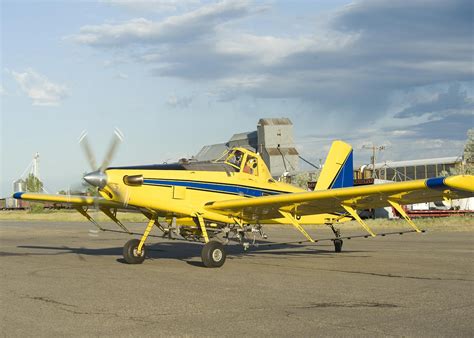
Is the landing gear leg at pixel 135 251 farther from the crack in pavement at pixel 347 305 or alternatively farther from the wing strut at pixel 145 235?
the crack in pavement at pixel 347 305

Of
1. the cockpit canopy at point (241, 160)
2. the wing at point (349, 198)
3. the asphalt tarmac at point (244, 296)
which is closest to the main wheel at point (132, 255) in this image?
the asphalt tarmac at point (244, 296)

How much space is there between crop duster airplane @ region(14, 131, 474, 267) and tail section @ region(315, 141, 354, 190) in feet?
10.9

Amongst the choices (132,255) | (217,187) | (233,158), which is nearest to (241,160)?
(233,158)

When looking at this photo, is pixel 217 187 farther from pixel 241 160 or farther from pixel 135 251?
pixel 135 251

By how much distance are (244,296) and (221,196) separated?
6.42m

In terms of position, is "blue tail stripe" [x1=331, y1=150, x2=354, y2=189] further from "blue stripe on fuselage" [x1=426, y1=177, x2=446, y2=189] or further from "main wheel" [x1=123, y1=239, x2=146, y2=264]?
"main wheel" [x1=123, y1=239, x2=146, y2=264]

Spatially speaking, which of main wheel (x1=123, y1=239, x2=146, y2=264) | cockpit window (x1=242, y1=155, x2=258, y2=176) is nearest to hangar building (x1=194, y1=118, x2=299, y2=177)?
cockpit window (x1=242, y1=155, x2=258, y2=176)

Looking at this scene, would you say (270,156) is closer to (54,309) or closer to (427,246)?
(427,246)

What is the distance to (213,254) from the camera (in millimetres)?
14891

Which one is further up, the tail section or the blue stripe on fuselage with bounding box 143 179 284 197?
the tail section

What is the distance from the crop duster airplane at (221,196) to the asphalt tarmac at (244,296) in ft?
3.27

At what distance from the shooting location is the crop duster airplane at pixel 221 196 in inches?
578

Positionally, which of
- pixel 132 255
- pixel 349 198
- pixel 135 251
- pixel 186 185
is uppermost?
pixel 186 185

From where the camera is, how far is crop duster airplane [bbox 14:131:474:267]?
1467cm
